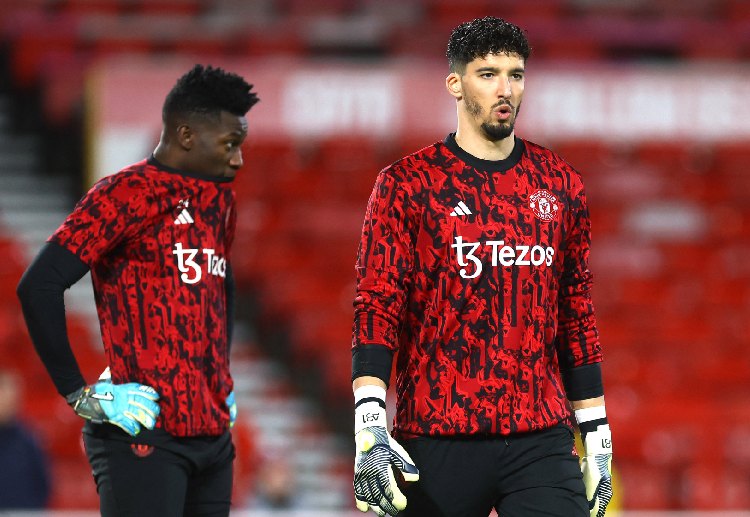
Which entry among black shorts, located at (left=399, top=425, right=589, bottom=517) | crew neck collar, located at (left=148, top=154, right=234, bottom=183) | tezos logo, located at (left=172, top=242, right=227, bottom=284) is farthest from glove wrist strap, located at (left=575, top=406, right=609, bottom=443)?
crew neck collar, located at (left=148, top=154, right=234, bottom=183)

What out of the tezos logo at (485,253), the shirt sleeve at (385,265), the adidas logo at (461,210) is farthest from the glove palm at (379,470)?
the adidas logo at (461,210)

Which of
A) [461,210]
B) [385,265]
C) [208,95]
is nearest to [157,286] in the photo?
[208,95]

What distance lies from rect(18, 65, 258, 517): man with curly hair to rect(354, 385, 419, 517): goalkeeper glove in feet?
2.17

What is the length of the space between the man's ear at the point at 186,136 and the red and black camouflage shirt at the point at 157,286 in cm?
9

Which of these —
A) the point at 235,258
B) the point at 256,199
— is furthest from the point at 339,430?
the point at 256,199

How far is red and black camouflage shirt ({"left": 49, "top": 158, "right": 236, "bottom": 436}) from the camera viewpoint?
3.64 m

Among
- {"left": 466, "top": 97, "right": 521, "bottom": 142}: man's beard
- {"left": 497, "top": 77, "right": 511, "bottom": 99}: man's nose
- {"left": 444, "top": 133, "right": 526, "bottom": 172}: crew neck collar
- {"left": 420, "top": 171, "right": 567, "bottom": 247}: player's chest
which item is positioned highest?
{"left": 497, "top": 77, "right": 511, "bottom": 99}: man's nose

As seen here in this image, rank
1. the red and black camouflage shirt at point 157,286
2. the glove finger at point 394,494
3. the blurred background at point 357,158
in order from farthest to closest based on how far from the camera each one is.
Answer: the blurred background at point 357,158, the red and black camouflage shirt at point 157,286, the glove finger at point 394,494

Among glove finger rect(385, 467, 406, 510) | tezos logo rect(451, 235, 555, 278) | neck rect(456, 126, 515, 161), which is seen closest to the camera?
glove finger rect(385, 467, 406, 510)

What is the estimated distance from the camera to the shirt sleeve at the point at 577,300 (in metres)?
3.46

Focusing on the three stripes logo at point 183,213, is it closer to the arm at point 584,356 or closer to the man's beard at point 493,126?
the man's beard at point 493,126

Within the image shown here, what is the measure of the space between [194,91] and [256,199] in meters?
7.31

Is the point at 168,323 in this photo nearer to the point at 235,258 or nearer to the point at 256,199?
the point at 235,258

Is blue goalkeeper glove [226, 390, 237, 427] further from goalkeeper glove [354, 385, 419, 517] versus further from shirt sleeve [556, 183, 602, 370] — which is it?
shirt sleeve [556, 183, 602, 370]
